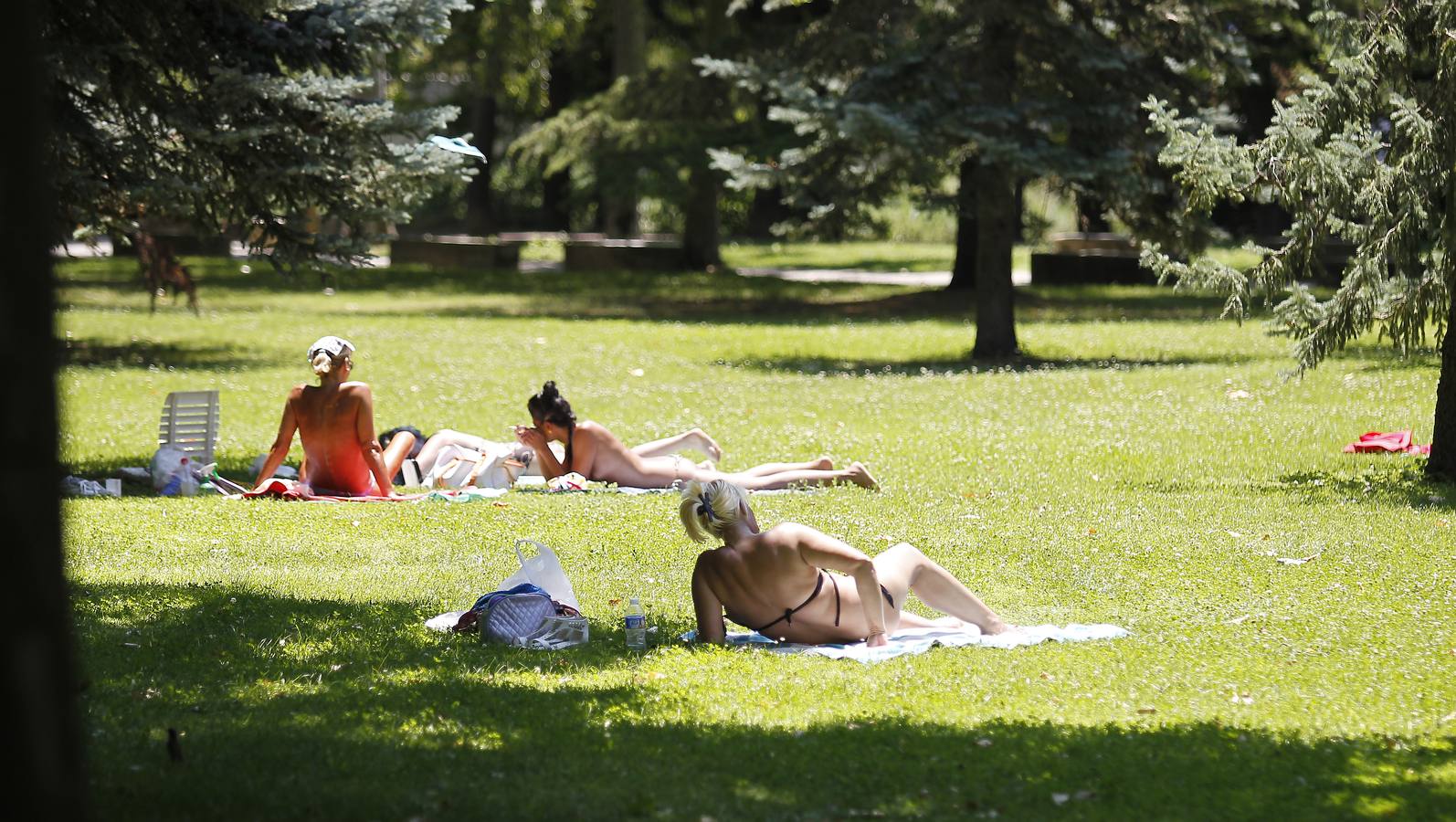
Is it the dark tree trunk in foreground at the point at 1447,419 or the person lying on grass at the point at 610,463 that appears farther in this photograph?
the person lying on grass at the point at 610,463

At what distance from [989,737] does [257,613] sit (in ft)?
12.2

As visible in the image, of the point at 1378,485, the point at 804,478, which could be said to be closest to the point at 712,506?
the point at 804,478

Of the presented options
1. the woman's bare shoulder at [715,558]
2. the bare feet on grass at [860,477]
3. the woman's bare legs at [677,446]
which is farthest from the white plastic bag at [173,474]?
the woman's bare shoulder at [715,558]

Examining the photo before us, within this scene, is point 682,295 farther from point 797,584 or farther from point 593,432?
point 797,584

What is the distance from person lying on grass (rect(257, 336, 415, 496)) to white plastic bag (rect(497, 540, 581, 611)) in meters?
4.15

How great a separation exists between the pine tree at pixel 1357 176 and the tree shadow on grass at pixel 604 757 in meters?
6.05

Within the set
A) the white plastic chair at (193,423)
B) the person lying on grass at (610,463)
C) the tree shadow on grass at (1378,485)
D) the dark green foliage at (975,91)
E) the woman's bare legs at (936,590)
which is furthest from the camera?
the dark green foliage at (975,91)

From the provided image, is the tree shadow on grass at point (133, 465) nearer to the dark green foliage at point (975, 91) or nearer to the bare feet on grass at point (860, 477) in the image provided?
the bare feet on grass at point (860, 477)

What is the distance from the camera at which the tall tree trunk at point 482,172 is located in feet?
156

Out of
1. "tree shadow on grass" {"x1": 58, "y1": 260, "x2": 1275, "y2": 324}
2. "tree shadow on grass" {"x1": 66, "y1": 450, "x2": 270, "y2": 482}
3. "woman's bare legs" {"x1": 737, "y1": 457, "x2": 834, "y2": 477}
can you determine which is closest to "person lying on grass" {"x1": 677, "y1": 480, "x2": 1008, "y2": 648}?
"woman's bare legs" {"x1": 737, "y1": 457, "x2": 834, "y2": 477}

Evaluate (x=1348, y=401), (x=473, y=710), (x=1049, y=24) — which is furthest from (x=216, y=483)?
(x=1049, y=24)

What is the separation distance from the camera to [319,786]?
520 centimetres

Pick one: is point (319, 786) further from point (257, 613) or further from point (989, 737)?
point (257, 613)

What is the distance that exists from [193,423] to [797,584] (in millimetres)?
7445
